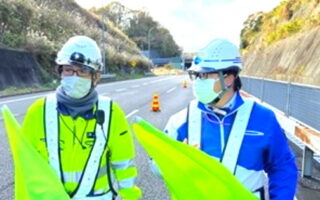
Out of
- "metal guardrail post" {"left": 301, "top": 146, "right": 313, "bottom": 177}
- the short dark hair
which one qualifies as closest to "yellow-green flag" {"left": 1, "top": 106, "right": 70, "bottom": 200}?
the short dark hair

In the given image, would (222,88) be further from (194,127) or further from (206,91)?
(194,127)

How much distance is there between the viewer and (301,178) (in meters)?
7.39

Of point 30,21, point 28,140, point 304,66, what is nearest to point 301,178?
point 28,140

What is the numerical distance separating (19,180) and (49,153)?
0.26m

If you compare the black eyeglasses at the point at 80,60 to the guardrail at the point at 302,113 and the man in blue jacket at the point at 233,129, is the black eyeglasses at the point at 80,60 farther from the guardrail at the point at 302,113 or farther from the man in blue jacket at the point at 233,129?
the guardrail at the point at 302,113

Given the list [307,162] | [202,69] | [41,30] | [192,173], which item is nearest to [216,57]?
[202,69]

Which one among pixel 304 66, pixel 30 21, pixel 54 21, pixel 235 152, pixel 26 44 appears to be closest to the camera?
pixel 235 152

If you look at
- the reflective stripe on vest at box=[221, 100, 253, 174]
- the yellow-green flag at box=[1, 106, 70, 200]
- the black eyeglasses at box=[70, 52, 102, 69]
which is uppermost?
the black eyeglasses at box=[70, 52, 102, 69]

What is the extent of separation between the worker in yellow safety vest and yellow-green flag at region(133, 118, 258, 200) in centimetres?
48

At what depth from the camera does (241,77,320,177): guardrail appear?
7.20 m

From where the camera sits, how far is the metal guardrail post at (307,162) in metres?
7.39

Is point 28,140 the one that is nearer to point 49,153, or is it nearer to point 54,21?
point 49,153

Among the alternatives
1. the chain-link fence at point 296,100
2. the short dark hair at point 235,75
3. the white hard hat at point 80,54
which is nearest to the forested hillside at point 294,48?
the chain-link fence at point 296,100

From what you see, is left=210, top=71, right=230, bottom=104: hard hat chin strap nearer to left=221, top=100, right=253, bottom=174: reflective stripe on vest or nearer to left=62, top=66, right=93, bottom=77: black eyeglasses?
left=221, top=100, right=253, bottom=174: reflective stripe on vest
